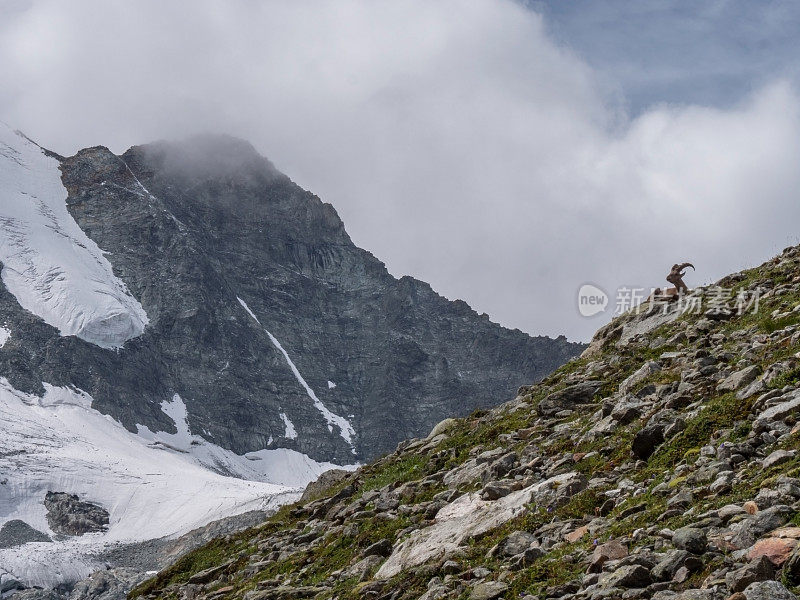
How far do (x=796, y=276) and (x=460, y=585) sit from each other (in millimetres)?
16870

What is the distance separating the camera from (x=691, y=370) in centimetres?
2247

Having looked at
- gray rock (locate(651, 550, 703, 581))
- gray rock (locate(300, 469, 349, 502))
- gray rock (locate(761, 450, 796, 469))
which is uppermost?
gray rock (locate(300, 469, 349, 502))

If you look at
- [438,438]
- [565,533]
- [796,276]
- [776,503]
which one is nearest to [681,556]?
[776,503]

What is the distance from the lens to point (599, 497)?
17.4 m

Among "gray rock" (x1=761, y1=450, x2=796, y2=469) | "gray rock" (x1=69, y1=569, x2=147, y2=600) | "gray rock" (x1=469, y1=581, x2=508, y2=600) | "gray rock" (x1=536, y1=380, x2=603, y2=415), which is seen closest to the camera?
"gray rock" (x1=761, y1=450, x2=796, y2=469)

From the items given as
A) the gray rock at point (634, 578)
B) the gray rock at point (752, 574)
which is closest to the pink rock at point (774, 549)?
the gray rock at point (752, 574)

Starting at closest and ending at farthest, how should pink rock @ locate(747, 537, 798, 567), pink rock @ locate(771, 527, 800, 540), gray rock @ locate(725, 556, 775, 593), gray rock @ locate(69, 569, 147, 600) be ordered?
gray rock @ locate(725, 556, 775, 593) → pink rock @ locate(747, 537, 798, 567) → pink rock @ locate(771, 527, 800, 540) → gray rock @ locate(69, 569, 147, 600)

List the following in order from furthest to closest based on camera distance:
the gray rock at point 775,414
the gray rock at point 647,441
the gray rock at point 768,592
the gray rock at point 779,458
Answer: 1. the gray rock at point 647,441
2. the gray rock at point 775,414
3. the gray rock at point 779,458
4. the gray rock at point 768,592

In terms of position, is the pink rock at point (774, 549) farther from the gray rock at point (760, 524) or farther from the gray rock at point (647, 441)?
the gray rock at point (647, 441)

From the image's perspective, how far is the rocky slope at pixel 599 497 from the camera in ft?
42.4

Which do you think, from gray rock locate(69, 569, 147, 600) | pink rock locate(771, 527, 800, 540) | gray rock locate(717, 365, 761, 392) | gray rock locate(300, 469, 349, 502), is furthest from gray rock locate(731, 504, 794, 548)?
gray rock locate(69, 569, 147, 600)

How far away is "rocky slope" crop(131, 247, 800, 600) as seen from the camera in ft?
42.4

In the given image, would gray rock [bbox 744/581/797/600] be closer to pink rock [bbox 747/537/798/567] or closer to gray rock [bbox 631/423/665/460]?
pink rock [bbox 747/537/798/567]

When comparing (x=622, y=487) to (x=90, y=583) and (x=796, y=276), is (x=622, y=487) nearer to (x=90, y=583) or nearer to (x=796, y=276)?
(x=796, y=276)
